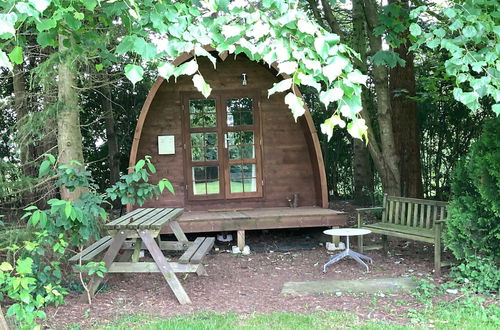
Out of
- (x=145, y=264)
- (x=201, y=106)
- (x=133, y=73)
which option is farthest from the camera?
(x=201, y=106)

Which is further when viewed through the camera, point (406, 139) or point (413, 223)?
point (406, 139)

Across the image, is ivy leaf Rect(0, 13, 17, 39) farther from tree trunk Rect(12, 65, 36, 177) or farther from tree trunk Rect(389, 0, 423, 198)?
tree trunk Rect(389, 0, 423, 198)

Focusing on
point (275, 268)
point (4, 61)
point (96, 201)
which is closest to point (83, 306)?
point (96, 201)

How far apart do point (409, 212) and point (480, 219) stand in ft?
5.00

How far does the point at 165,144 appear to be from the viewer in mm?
8336

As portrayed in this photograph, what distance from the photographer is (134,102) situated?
12.1m

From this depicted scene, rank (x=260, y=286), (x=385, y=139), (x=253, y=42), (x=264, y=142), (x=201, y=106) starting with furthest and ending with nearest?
(x=264, y=142) < (x=201, y=106) < (x=385, y=139) < (x=260, y=286) < (x=253, y=42)

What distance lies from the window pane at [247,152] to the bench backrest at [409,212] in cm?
259

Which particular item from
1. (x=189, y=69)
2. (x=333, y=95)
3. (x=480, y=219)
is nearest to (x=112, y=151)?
(x=480, y=219)

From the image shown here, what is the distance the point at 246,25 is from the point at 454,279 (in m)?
4.07

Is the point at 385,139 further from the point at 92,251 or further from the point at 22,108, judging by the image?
the point at 22,108

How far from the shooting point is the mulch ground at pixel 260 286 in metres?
4.51

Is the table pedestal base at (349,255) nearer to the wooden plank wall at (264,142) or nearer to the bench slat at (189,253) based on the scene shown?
the bench slat at (189,253)

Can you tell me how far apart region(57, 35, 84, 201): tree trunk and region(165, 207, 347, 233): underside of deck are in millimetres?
1811
